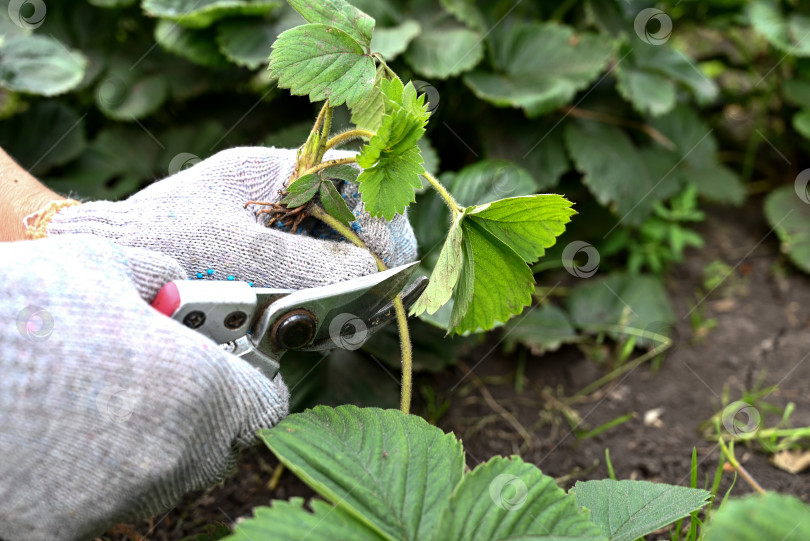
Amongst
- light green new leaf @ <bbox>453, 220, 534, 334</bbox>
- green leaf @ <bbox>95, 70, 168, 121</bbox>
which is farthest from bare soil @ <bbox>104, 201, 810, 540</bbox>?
green leaf @ <bbox>95, 70, 168, 121</bbox>

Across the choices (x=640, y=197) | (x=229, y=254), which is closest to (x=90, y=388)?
(x=229, y=254)

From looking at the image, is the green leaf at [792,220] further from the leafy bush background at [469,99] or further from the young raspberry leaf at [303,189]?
the young raspberry leaf at [303,189]

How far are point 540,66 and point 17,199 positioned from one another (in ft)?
5.28

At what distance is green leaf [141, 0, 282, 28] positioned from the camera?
6.56 ft

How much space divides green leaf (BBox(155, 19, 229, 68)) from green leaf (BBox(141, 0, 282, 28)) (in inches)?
1.6

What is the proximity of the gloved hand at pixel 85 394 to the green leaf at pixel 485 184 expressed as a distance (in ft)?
3.25

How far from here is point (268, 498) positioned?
5.44 ft

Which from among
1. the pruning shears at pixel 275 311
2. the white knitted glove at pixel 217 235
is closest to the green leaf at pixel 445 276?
the pruning shears at pixel 275 311

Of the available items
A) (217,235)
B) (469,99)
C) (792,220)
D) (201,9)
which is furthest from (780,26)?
(217,235)

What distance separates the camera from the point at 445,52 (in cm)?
211

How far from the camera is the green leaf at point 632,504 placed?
104cm

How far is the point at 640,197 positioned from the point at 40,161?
6.52ft

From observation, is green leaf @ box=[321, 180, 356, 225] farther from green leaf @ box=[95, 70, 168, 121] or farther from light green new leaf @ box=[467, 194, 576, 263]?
green leaf @ box=[95, 70, 168, 121]

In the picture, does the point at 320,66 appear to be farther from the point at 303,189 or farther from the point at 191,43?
the point at 191,43
